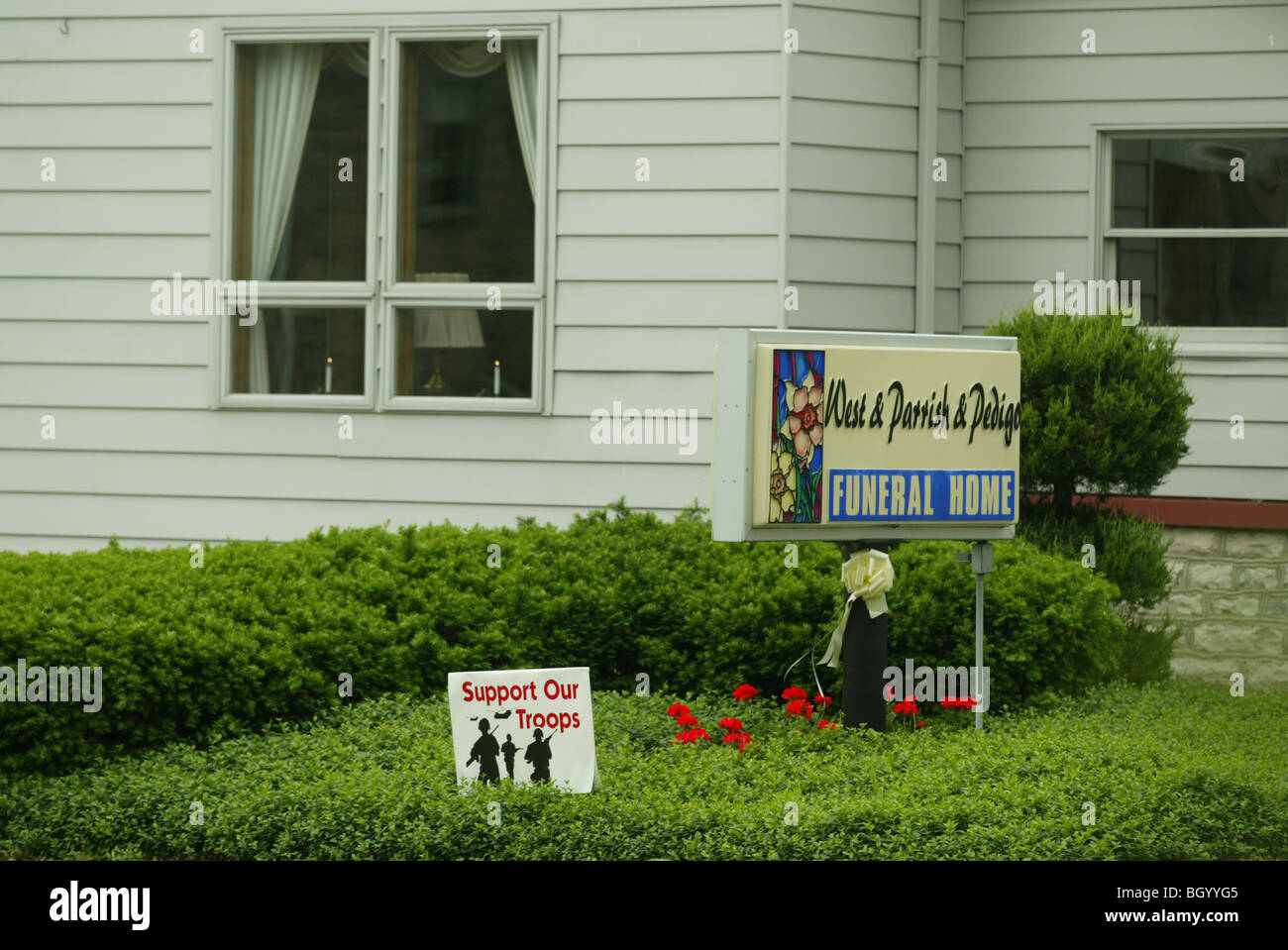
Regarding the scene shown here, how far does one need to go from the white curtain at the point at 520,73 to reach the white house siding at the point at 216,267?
0.70ft

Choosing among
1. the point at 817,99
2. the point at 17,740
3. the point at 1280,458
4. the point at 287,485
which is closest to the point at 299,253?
the point at 287,485

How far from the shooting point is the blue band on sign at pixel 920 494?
5.13m

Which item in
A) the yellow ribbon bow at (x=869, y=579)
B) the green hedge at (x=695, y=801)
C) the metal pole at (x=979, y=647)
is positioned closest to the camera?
the green hedge at (x=695, y=801)

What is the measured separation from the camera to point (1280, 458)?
7895 mm

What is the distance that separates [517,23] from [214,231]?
2.06m

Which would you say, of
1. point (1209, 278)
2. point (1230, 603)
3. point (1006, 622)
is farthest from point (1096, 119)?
point (1006, 622)

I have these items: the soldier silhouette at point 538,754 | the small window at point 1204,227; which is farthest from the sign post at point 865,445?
the small window at point 1204,227

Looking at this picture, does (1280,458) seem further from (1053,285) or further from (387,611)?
(387,611)

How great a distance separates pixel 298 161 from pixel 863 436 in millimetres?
4289

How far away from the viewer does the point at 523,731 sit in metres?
4.79

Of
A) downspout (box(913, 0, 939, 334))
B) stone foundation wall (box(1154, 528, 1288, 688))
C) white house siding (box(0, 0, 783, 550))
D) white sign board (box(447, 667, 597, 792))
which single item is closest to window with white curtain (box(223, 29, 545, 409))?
white house siding (box(0, 0, 783, 550))

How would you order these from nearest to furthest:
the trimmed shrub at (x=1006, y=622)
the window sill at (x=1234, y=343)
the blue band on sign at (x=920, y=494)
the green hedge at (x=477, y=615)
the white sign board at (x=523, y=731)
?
the white sign board at (x=523, y=731) → the blue band on sign at (x=920, y=494) → the green hedge at (x=477, y=615) → the trimmed shrub at (x=1006, y=622) → the window sill at (x=1234, y=343)

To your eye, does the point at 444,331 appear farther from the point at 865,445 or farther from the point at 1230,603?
the point at 1230,603

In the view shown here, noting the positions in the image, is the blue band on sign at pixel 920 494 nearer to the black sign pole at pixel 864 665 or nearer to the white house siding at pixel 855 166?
the black sign pole at pixel 864 665
